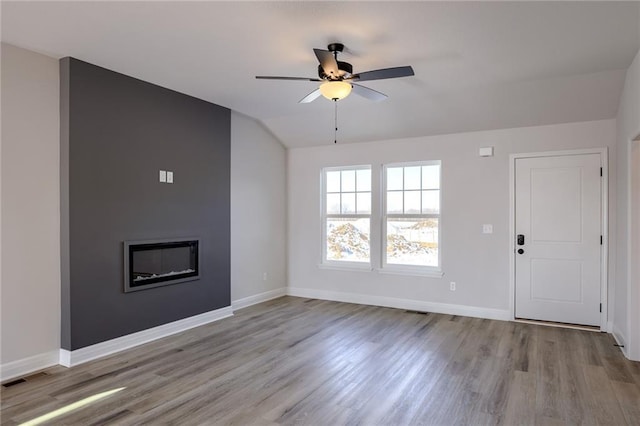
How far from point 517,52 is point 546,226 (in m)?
2.43

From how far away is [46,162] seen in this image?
3.52 m

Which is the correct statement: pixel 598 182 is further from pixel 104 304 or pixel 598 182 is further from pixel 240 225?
pixel 104 304

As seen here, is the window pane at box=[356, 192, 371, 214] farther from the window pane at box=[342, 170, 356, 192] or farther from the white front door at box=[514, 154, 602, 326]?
the white front door at box=[514, 154, 602, 326]

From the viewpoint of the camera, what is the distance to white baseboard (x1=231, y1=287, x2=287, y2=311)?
558cm

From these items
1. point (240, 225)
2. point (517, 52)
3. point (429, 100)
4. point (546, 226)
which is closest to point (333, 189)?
point (240, 225)

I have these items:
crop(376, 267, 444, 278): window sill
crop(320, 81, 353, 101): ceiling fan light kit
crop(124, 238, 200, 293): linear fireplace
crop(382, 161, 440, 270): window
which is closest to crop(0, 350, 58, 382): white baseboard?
crop(124, 238, 200, 293): linear fireplace

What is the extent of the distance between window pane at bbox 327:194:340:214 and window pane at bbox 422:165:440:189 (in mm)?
1446

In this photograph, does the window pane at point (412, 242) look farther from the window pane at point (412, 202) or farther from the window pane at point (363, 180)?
the window pane at point (363, 180)

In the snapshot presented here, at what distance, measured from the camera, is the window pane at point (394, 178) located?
5.88 m

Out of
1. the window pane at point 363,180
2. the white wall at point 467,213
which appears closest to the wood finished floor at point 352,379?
the white wall at point 467,213

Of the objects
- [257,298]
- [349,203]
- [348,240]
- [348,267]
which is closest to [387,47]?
[349,203]

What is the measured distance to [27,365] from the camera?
3.36 m

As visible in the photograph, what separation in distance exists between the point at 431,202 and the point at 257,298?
297 centimetres

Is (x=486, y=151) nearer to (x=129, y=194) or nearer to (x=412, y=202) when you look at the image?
(x=412, y=202)
